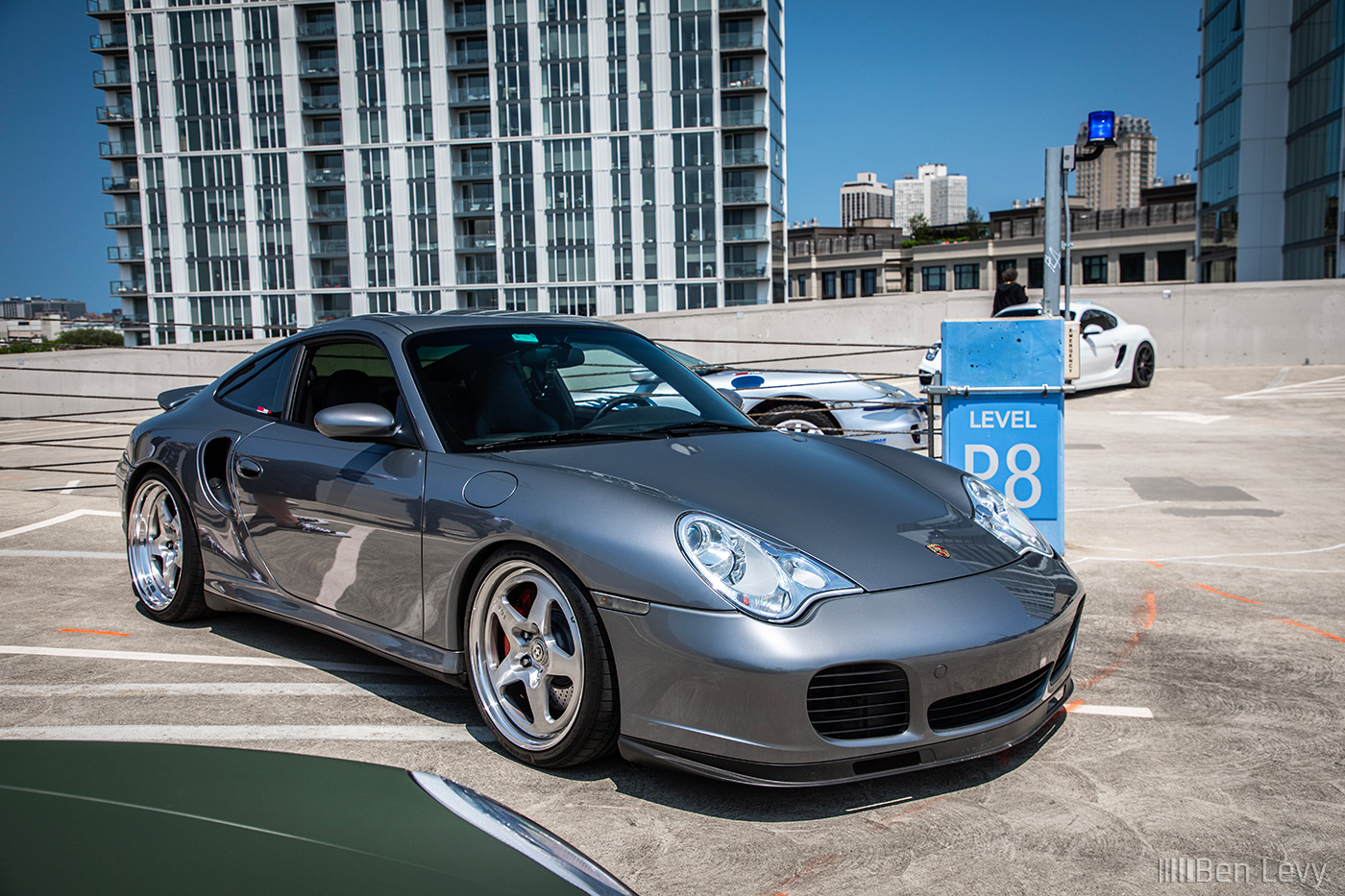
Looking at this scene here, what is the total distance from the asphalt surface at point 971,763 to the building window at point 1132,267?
8508 cm

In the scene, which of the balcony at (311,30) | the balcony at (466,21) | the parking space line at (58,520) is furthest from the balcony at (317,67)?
the parking space line at (58,520)

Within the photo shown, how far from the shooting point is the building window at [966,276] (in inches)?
3617

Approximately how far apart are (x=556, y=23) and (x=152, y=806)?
8161 cm

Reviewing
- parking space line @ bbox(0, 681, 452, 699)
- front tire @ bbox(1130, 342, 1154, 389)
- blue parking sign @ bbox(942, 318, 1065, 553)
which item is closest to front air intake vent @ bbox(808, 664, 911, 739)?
parking space line @ bbox(0, 681, 452, 699)

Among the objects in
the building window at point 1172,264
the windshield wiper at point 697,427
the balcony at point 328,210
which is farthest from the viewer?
the building window at point 1172,264

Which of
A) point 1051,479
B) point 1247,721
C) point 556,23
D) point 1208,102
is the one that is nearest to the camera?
point 1247,721

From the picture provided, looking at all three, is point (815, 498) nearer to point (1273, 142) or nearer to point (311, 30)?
point (1273, 142)

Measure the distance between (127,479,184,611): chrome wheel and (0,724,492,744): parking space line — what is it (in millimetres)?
1155

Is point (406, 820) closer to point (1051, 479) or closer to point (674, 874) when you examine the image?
point (674, 874)

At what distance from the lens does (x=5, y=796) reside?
1.45 m

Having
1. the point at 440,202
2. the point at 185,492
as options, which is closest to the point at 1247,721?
the point at 185,492

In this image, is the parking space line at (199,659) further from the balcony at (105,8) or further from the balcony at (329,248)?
the balcony at (105,8)

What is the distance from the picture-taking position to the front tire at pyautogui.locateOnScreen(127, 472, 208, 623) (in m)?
4.36

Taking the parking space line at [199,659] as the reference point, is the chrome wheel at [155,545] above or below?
above
